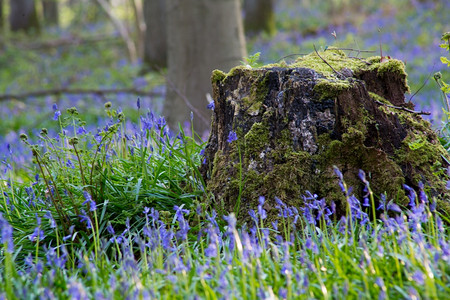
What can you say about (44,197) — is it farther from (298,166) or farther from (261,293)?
(261,293)

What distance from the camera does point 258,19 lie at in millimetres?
18609

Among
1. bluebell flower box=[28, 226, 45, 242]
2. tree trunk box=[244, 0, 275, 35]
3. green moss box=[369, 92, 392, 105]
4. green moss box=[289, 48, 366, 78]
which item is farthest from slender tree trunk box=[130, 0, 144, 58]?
bluebell flower box=[28, 226, 45, 242]

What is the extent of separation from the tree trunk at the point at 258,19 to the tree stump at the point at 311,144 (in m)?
15.7

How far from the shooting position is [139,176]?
3676 mm

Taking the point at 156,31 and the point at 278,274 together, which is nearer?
the point at 278,274

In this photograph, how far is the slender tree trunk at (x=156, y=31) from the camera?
47.7 feet

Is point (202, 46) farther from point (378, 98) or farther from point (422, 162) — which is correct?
point (422, 162)

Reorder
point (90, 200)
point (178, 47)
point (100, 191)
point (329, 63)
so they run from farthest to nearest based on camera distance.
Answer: point (178, 47), point (329, 63), point (100, 191), point (90, 200)

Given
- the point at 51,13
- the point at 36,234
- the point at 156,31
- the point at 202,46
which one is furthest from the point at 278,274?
the point at 51,13

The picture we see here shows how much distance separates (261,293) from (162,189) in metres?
1.68

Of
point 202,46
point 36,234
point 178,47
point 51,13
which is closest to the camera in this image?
point 36,234

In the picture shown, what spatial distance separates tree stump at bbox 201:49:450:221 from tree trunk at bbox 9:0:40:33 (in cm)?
2358

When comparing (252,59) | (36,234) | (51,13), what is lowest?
(36,234)

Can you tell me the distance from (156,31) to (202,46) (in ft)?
26.5
